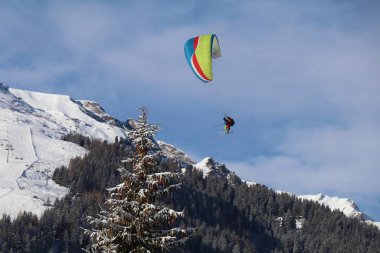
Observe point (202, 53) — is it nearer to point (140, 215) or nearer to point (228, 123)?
point (228, 123)

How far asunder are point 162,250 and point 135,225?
1.55 meters

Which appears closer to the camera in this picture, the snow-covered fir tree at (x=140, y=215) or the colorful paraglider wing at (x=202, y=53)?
the snow-covered fir tree at (x=140, y=215)

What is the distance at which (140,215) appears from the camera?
2522cm

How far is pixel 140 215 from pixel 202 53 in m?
24.6

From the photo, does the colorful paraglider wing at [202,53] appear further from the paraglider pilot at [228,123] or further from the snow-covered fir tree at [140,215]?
the snow-covered fir tree at [140,215]

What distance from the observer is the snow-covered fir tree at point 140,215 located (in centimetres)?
2498

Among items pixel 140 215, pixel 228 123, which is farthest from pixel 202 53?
pixel 140 215

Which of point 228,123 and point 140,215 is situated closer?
point 140,215

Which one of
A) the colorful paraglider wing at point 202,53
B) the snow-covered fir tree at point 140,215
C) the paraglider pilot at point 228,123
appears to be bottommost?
the snow-covered fir tree at point 140,215

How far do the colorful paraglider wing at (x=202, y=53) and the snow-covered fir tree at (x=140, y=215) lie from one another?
21.3m

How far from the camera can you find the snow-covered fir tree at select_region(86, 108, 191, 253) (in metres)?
25.0

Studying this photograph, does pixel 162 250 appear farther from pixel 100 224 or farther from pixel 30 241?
pixel 30 241

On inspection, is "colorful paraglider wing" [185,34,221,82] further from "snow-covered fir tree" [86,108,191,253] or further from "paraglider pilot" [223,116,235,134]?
"snow-covered fir tree" [86,108,191,253]

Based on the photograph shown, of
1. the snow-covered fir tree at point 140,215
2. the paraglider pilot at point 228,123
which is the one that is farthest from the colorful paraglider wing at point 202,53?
the snow-covered fir tree at point 140,215
